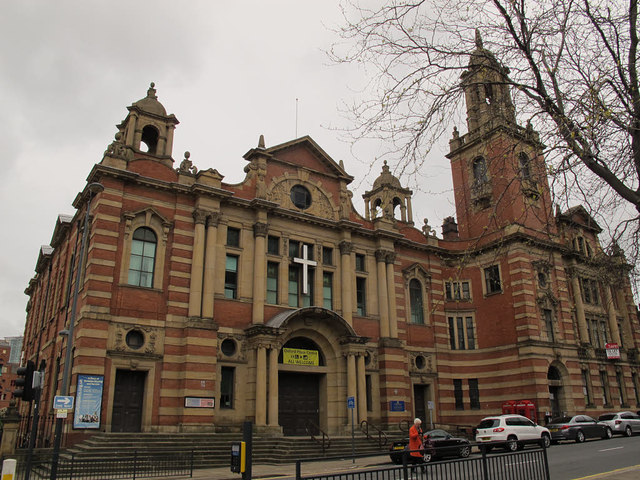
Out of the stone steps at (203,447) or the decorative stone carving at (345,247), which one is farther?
the decorative stone carving at (345,247)

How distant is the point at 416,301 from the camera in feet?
120

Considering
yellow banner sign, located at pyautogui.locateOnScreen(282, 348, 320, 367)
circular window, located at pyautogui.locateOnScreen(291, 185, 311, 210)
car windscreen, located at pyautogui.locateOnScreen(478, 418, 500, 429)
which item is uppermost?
circular window, located at pyautogui.locateOnScreen(291, 185, 311, 210)

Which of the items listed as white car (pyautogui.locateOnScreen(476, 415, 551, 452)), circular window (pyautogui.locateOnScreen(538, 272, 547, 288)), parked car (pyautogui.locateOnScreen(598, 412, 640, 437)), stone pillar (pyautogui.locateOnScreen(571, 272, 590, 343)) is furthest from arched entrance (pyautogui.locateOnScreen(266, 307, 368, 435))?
stone pillar (pyautogui.locateOnScreen(571, 272, 590, 343))

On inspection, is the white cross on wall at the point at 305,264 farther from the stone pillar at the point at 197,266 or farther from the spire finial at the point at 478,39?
the spire finial at the point at 478,39

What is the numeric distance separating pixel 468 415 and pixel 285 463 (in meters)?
16.1

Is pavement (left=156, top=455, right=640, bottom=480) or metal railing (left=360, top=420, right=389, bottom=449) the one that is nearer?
pavement (left=156, top=455, right=640, bottom=480)

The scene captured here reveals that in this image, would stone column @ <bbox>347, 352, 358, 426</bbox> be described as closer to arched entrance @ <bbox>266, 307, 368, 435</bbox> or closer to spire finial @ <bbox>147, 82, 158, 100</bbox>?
arched entrance @ <bbox>266, 307, 368, 435</bbox>

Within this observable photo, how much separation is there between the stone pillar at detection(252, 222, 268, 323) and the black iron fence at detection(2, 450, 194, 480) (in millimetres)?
9184

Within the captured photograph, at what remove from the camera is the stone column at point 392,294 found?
3331 cm

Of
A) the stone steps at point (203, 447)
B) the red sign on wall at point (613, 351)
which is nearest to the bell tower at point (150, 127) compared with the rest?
the stone steps at point (203, 447)

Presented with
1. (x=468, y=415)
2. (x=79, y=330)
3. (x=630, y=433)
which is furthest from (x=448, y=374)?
(x=79, y=330)

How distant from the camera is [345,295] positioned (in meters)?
32.0

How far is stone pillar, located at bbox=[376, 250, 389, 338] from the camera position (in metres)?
33.1

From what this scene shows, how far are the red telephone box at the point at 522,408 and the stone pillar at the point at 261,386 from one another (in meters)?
14.7
